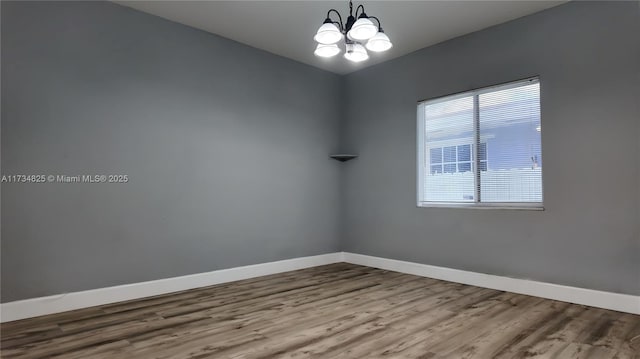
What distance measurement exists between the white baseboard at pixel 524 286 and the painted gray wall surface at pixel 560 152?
66 millimetres

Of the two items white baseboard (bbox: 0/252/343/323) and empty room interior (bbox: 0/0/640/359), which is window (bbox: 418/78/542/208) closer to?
empty room interior (bbox: 0/0/640/359)

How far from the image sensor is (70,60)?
3271 mm

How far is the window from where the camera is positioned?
12.4ft

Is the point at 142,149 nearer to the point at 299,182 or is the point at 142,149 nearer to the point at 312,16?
the point at 299,182

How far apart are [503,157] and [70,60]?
451cm

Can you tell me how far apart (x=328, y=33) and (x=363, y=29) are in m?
0.28

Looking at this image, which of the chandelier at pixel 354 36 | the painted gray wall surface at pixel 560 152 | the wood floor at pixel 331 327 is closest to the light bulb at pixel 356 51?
the chandelier at pixel 354 36

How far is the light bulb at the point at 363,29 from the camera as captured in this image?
2.59m

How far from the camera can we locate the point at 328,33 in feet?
8.91

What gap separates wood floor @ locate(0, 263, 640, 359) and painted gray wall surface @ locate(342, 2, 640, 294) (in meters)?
0.45

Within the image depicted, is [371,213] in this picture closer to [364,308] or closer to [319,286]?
[319,286]

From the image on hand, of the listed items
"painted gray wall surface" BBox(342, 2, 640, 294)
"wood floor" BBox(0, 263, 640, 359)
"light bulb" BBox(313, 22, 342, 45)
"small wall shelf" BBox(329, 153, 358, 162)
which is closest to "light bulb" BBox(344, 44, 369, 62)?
"light bulb" BBox(313, 22, 342, 45)

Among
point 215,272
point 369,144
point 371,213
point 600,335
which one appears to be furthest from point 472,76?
point 215,272

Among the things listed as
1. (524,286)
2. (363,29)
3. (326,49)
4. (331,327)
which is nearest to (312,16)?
(326,49)
